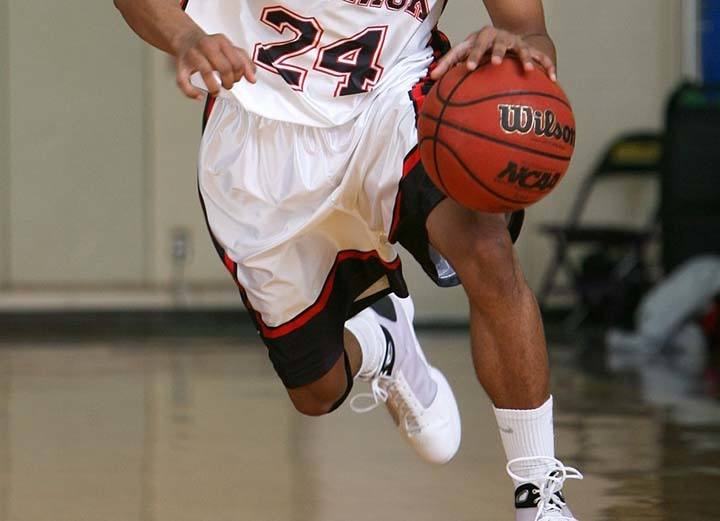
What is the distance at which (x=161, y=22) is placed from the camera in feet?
9.09

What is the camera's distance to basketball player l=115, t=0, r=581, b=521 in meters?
2.58

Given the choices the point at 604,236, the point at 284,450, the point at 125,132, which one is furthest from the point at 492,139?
the point at 125,132

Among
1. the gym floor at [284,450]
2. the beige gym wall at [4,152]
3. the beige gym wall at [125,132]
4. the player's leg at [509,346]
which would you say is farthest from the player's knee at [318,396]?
the beige gym wall at [4,152]

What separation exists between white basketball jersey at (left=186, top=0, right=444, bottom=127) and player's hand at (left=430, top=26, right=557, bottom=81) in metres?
0.35

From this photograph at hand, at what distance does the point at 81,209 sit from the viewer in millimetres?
8844

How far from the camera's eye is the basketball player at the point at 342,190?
2578 millimetres

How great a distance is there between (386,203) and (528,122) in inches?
17.7

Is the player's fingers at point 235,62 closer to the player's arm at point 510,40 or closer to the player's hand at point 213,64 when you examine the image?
the player's hand at point 213,64

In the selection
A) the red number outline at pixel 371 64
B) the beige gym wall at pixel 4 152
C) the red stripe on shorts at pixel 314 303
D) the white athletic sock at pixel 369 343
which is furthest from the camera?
the beige gym wall at pixel 4 152

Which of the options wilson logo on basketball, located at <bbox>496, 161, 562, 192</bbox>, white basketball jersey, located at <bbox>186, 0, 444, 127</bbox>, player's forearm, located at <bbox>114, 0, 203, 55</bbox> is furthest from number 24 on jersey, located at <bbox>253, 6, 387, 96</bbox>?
wilson logo on basketball, located at <bbox>496, 161, 562, 192</bbox>

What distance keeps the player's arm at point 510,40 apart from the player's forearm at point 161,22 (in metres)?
0.48

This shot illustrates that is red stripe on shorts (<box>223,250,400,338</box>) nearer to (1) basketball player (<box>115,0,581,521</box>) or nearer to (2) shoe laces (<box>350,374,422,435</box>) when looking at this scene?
(1) basketball player (<box>115,0,581,521</box>)

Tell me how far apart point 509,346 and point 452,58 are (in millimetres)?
538

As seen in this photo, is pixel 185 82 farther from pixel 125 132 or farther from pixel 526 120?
pixel 125 132
